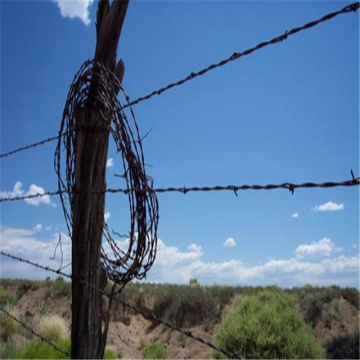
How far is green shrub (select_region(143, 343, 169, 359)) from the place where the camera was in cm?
1441

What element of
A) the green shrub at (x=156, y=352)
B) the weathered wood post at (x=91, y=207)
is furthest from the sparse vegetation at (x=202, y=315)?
the weathered wood post at (x=91, y=207)

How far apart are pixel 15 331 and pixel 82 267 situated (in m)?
10.5

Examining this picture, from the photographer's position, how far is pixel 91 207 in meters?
3.06

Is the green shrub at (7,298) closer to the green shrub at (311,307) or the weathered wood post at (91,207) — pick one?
the green shrub at (311,307)

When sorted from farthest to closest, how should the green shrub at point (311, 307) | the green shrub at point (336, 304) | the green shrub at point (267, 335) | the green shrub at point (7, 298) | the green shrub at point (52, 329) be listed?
the green shrub at point (7, 298) → the green shrub at point (336, 304) → the green shrub at point (311, 307) → the green shrub at point (52, 329) → the green shrub at point (267, 335)

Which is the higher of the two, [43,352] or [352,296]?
[352,296]

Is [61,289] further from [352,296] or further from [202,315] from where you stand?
[352,296]

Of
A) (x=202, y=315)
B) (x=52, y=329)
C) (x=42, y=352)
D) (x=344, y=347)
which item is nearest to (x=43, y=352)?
(x=42, y=352)

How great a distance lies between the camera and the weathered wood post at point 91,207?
115 inches

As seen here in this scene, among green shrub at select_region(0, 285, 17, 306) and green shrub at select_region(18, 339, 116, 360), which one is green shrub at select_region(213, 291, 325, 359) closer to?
green shrub at select_region(18, 339, 116, 360)

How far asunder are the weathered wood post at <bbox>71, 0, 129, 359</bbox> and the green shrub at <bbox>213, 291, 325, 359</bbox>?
789cm

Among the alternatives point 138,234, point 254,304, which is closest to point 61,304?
point 254,304

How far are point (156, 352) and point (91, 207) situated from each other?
41.6ft

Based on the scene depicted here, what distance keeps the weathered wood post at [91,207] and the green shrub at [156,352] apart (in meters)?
12.2
